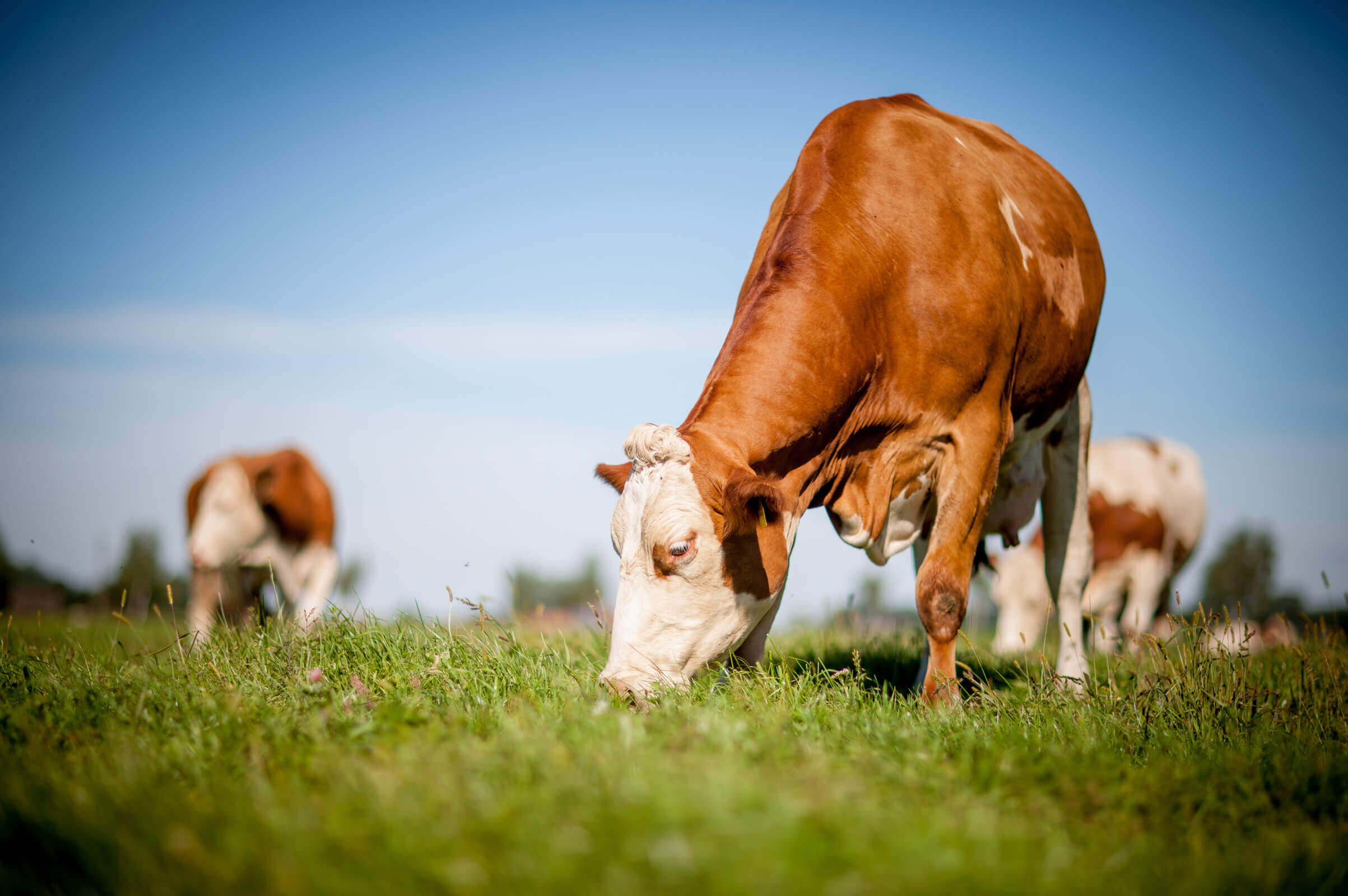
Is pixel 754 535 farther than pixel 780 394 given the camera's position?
No

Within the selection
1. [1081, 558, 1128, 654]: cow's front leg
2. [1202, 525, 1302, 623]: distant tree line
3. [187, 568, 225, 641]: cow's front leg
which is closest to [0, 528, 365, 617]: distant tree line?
[187, 568, 225, 641]: cow's front leg

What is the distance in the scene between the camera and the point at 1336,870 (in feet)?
7.30

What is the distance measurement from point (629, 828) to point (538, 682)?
2027 mm

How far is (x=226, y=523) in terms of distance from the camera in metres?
11.0

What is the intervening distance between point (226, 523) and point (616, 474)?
8756 millimetres

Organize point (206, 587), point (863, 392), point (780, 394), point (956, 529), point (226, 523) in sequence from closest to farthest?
point (780, 394), point (863, 392), point (956, 529), point (226, 523), point (206, 587)

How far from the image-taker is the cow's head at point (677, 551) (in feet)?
12.0

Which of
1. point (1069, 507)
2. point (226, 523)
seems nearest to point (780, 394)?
point (1069, 507)

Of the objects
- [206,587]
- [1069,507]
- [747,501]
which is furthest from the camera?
[206,587]

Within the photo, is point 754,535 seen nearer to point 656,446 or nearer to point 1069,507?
point 656,446

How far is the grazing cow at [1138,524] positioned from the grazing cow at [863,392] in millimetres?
6383

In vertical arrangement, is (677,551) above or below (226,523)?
above

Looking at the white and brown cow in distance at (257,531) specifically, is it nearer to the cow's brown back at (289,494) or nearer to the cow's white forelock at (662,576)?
the cow's brown back at (289,494)

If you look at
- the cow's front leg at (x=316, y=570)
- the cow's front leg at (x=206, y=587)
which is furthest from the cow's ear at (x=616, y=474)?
the cow's front leg at (x=206, y=587)
